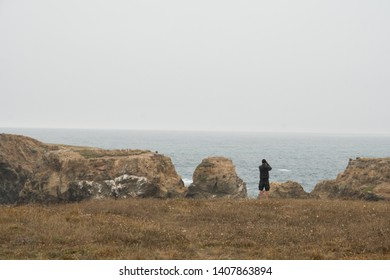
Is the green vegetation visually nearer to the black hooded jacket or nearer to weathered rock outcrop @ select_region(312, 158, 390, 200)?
the black hooded jacket

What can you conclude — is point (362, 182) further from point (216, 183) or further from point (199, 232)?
point (199, 232)

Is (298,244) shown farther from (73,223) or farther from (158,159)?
(158,159)

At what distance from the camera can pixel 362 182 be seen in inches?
1547

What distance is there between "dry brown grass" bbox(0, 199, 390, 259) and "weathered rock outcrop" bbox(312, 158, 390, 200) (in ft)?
44.7

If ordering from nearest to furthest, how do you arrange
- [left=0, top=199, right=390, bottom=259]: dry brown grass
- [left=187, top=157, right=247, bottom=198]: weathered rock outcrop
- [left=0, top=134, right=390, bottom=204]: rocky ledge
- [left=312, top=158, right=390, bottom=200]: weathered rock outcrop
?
[left=0, top=199, right=390, bottom=259]: dry brown grass
[left=0, top=134, right=390, bottom=204]: rocky ledge
[left=312, top=158, right=390, bottom=200]: weathered rock outcrop
[left=187, top=157, right=247, bottom=198]: weathered rock outcrop

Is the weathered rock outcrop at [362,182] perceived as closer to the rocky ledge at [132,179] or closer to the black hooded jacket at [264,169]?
the rocky ledge at [132,179]

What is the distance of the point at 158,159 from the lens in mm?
38844

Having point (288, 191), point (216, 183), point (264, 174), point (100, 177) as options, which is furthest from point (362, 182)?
point (100, 177)

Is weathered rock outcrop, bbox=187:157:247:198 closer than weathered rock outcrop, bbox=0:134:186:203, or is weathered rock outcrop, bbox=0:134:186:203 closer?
weathered rock outcrop, bbox=0:134:186:203

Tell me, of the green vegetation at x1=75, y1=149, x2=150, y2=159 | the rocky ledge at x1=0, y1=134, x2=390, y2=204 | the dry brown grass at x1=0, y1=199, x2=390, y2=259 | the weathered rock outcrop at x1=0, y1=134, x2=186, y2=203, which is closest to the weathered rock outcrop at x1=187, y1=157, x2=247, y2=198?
Result: the rocky ledge at x1=0, y1=134, x2=390, y2=204

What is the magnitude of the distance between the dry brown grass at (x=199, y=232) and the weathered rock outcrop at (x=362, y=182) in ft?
44.7

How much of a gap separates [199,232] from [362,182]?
1059 inches

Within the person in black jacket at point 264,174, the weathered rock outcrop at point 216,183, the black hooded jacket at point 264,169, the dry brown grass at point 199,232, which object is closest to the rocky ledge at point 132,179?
the weathered rock outcrop at point 216,183

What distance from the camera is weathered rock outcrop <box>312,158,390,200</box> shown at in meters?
36.2
